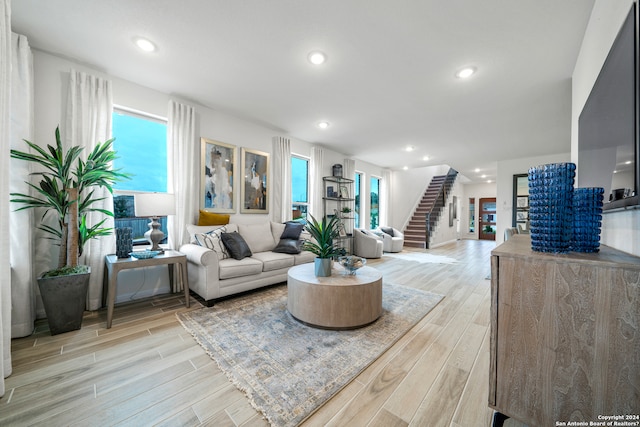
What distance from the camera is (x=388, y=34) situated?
2.00 m

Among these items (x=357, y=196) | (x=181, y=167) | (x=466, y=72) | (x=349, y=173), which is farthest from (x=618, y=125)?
(x=357, y=196)

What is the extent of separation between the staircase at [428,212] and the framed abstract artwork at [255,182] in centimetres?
561

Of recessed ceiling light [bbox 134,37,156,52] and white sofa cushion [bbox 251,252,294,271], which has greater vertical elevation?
recessed ceiling light [bbox 134,37,156,52]

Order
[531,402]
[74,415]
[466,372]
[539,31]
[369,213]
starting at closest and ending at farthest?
[531,402], [74,415], [466,372], [539,31], [369,213]

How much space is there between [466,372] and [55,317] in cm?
344

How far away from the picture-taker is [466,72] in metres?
2.53

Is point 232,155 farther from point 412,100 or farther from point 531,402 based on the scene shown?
point 531,402

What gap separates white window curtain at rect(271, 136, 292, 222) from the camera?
175 inches

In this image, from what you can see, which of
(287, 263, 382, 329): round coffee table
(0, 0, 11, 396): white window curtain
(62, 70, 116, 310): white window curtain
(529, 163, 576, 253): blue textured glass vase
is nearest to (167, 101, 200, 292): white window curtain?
(62, 70, 116, 310): white window curtain

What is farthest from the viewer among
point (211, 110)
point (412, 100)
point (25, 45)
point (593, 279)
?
point (211, 110)

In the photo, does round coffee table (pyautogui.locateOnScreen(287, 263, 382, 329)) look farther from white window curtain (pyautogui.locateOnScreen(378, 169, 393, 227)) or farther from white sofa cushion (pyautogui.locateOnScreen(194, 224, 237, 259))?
white window curtain (pyautogui.locateOnScreen(378, 169, 393, 227))

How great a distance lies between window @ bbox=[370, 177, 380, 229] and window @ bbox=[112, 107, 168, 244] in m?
5.81

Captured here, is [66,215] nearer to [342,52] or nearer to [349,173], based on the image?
[342,52]

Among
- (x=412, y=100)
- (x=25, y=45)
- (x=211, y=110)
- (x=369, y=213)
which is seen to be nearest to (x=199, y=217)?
(x=211, y=110)
